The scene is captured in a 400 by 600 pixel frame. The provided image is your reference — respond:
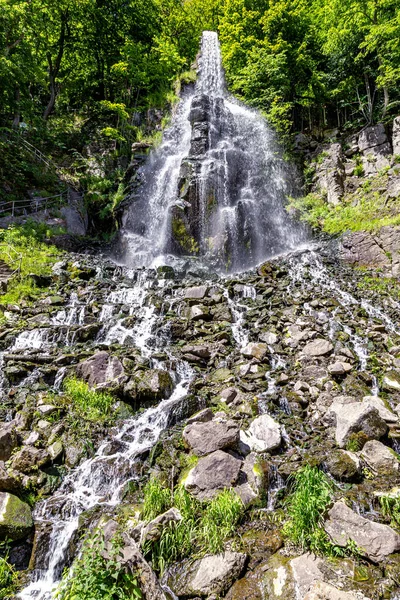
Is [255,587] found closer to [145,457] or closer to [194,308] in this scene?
[145,457]

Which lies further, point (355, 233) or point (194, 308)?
point (355, 233)

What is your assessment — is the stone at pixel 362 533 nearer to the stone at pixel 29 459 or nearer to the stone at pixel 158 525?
the stone at pixel 158 525

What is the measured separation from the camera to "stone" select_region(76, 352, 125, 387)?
759cm

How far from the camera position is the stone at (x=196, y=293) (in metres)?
11.8

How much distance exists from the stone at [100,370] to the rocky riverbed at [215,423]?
0.04 metres

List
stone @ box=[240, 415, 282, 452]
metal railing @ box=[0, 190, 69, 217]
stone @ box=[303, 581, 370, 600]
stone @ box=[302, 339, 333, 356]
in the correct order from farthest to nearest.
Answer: metal railing @ box=[0, 190, 69, 217], stone @ box=[302, 339, 333, 356], stone @ box=[240, 415, 282, 452], stone @ box=[303, 581, 370, 600]

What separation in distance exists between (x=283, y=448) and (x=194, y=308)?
5.94 metres

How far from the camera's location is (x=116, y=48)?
79.9 feet

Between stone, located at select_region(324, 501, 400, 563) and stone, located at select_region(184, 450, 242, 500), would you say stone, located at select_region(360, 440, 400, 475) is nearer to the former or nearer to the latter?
stone, located at select_region(324, 501, 400, 563)

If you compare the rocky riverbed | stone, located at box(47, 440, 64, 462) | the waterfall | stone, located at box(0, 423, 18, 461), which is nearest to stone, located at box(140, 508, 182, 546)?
the rocky riverbed

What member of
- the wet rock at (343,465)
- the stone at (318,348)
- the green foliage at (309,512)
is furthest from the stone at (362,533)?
the stone at (318,348)

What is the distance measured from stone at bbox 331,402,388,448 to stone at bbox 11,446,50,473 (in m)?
5.10

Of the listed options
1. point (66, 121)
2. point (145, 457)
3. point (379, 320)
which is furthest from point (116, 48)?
point (145, 457)

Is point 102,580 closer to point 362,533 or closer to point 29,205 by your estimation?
point 362,533
